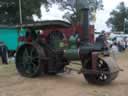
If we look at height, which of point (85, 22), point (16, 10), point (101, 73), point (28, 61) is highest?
point (16, 10)

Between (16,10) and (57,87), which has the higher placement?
(16,10)

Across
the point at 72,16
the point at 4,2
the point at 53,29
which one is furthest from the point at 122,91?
the point at 72,16

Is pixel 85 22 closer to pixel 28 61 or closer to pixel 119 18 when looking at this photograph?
pixel 28 61

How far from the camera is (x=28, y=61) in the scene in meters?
12.3

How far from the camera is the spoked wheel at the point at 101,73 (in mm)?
10220

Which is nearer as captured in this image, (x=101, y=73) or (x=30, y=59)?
(x=101, y=73)

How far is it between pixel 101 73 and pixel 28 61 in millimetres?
3079

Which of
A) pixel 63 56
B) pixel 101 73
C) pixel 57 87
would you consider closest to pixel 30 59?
pixel 63 56

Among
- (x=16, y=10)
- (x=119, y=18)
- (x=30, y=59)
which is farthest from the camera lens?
(x=119, y=18)

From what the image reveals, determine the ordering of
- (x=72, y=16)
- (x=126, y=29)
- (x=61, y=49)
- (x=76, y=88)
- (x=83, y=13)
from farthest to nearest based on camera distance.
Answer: (x=126, y=29) < (x=72, y=16) < (x=61, y=49) < (x=83, y=13) < (x=76, y=88)

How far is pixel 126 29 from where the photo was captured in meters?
91.9

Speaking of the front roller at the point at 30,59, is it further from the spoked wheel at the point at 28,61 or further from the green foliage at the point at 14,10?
the green foliage at the point at 14,10

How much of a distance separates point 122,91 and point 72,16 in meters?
56.7

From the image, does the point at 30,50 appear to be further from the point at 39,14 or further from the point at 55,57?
the point at 39,14
